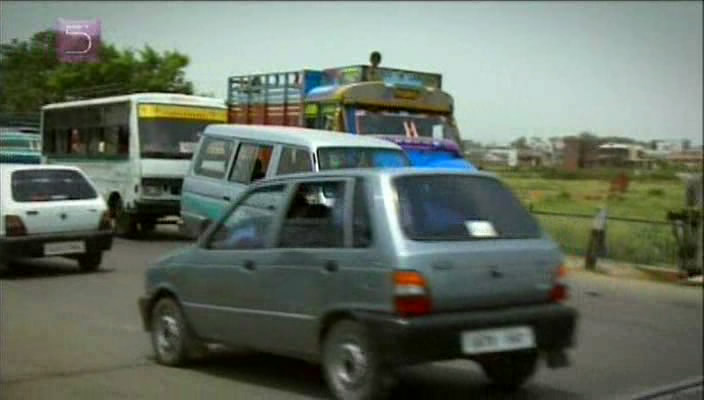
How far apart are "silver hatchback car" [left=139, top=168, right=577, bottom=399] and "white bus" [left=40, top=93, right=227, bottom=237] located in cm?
1025

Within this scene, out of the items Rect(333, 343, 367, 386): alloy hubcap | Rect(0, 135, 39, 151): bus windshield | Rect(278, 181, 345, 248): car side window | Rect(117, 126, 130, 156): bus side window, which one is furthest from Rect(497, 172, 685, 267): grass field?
Rect(333, 343, 367, 386): alloy hubcap

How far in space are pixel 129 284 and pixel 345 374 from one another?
22.3 ft

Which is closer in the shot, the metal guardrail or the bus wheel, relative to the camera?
the metal guardrail

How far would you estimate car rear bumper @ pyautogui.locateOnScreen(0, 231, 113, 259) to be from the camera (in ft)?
39.3

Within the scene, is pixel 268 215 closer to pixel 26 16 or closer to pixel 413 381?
pixel 413 381

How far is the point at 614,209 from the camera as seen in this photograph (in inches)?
755

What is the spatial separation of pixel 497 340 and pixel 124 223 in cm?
1363

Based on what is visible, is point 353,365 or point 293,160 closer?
point 353,365

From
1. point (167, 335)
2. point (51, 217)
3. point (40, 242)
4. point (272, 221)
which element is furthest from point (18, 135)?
point (51, 217)

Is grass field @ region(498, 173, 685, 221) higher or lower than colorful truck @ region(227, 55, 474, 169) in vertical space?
lower

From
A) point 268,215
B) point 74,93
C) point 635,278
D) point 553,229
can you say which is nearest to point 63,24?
point 268,215

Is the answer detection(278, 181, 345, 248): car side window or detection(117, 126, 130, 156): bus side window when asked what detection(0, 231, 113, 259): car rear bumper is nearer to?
detection(117, 126, 130, 156): bus side window

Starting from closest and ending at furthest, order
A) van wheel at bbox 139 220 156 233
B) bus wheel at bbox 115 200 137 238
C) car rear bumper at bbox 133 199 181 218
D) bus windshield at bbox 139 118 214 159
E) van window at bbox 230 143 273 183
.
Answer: van window at bbox 230 143 273 183 < bus windshield at bbox 139 118 214 159 < car rear bumper at bbox 133 199 181 218 < bus wheel at bbox 115 200 137 238 < van wheel at bbox 139 220 156 233

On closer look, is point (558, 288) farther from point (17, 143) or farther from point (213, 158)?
point (213, 158)
